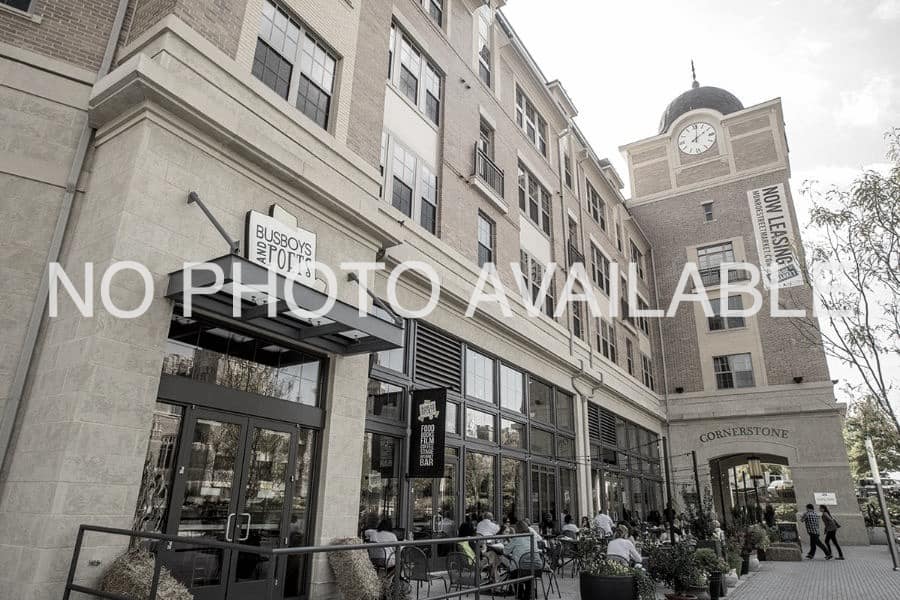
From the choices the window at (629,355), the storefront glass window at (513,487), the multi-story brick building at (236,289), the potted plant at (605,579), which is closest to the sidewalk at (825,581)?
the potted plant at (605,579)

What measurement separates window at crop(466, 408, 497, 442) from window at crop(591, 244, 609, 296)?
1223 cm

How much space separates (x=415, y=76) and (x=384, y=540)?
36.4 feet

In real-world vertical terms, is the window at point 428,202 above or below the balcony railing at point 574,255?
below

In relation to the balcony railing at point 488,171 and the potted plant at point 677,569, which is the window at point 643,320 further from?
the potted plant at point 677,569

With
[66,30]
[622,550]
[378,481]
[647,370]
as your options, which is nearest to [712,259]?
[647,370]

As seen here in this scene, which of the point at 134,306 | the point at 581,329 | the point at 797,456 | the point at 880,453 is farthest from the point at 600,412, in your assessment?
the point at 880,453

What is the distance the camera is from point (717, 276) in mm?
33375

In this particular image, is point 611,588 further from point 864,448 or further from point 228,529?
point 864,448

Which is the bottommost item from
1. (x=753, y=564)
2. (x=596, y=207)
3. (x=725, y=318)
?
(x=753, y=564)

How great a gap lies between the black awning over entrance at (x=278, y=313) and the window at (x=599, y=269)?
1806 cm

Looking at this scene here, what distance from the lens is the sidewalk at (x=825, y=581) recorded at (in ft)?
38.9

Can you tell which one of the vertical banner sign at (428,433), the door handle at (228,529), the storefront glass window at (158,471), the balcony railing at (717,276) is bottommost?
the door handle at (228,529)

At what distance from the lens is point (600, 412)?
914 inches

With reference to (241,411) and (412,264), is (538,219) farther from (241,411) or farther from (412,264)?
(241,411)
